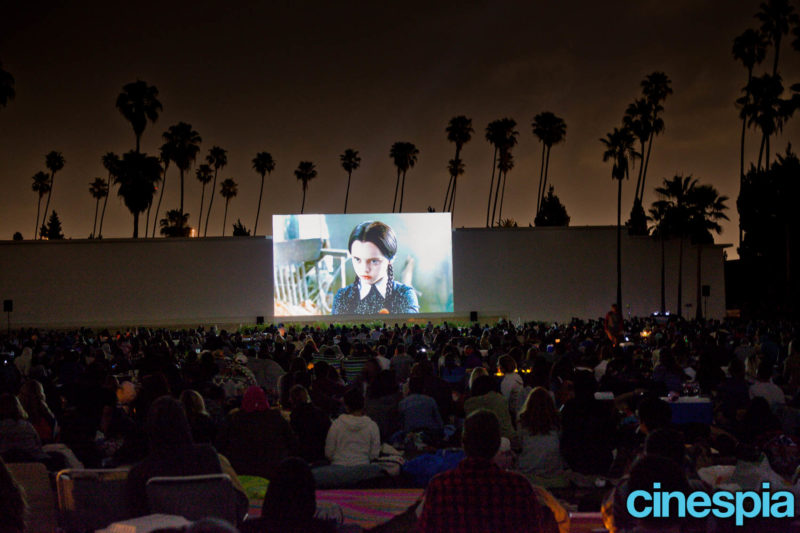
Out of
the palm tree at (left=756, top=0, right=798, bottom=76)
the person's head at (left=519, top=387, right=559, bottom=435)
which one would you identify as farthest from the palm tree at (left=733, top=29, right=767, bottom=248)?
the person's head at (left=519, top=387, right=559, bottom=435)

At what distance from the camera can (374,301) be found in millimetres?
28172

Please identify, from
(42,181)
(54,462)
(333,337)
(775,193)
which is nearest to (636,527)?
(54,462)

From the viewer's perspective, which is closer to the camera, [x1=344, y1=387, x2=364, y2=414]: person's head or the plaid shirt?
the plaid shirt

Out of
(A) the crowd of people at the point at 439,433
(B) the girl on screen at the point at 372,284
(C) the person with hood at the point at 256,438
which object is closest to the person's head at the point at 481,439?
(A) the crowd of people at the point at 439,433

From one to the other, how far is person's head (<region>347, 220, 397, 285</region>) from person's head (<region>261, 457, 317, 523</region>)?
2523cm

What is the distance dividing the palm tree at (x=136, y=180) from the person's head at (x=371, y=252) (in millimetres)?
13013

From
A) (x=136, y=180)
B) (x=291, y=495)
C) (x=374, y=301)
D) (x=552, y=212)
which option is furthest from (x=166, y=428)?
(x=552, y=212)

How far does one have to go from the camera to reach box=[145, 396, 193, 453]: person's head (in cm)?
357

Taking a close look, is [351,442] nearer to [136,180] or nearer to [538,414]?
[538,414]

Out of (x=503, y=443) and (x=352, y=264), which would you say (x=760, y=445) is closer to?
(x=503, y=443)

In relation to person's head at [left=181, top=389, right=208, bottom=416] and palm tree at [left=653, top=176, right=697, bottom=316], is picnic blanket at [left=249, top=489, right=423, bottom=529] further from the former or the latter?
palm tree at [left=653, top=176, right=697, bottom=316]

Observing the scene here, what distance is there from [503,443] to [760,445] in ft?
5.66

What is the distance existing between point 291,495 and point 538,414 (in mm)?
3086

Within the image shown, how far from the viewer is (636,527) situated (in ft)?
9.86
